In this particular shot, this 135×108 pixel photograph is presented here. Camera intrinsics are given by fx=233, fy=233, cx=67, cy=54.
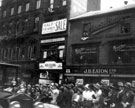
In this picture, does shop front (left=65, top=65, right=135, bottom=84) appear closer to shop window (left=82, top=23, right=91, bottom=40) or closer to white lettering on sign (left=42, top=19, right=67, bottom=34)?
shop window (left=82, top=23, right=91, bottom=40)

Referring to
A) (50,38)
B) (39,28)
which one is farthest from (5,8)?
(50,38)

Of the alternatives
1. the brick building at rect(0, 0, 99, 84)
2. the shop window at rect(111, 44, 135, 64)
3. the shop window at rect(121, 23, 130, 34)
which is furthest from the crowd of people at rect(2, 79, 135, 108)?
the brick building at rect(0, 0, 99, 84)

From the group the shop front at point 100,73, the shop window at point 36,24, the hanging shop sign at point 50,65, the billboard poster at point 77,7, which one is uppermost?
the billboard poster at point 77,7

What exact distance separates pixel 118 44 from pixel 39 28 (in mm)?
11334

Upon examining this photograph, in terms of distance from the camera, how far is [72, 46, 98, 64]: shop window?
23.2 metres

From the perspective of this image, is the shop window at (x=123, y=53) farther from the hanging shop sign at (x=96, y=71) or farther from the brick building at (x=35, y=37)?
the brick building at (x=35, y=37)

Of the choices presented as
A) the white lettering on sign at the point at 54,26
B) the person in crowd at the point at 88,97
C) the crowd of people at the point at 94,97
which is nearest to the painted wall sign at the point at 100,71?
the white lettering on sign at the point at 54,26

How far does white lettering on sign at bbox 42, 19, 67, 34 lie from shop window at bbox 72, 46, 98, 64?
10.3ft

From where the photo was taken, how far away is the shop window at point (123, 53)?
20656mm

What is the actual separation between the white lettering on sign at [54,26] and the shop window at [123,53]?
22.5 feet

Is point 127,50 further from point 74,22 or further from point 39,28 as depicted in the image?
point 39,28

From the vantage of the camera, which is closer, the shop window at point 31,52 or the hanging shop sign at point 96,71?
the hanging shop sign at point 96,71

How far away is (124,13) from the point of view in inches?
859

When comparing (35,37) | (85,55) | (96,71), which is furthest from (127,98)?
(35,37)
